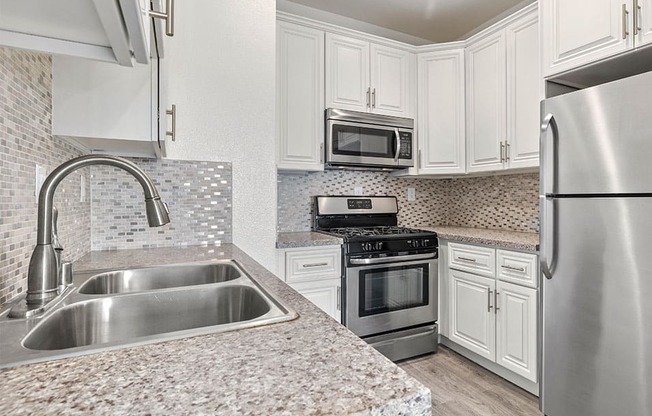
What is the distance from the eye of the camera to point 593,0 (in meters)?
1.75

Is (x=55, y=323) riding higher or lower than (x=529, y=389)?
higher

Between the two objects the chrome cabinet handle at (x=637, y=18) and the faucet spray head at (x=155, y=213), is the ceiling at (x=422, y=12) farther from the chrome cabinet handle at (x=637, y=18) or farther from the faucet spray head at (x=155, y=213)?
the faucet spray head at (x=155, y=213)

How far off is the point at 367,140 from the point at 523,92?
3.67 feet

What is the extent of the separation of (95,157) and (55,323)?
411 mm

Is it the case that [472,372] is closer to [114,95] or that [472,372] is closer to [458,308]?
[458,308]

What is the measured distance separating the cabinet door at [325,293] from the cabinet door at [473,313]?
903 millimetres

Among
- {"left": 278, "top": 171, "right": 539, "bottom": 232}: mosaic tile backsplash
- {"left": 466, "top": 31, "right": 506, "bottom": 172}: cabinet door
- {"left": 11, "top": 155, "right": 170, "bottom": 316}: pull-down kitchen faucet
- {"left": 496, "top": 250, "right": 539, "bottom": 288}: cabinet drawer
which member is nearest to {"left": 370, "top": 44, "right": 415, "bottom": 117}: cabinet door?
{"left": 466, "top": 31, "right": 506, "bottom": 172}: cabinet door

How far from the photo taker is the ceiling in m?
2.79

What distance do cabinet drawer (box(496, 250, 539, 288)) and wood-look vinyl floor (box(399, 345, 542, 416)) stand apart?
2.24ft

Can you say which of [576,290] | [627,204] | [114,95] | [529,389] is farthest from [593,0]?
[114,95]

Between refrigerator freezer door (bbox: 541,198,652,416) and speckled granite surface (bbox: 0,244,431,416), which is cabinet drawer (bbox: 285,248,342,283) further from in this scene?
speckled granite surface (bbox: 0,244,431,416)

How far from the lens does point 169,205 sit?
190 cm

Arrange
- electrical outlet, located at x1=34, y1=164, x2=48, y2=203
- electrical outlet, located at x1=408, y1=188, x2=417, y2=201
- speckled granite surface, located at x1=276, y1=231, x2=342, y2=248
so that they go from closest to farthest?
electrical outlet, located at x1=34, y1=164, x2=48, y2=203 → speckled granite surface, located at x1=276, y1=231, x2=342, y2=248 → electrical outlet, located at x1=408, y1=188, x2=417, y2=201

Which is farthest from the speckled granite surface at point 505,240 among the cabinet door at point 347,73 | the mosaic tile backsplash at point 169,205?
the mosaic tile backsplash at point 169,205
